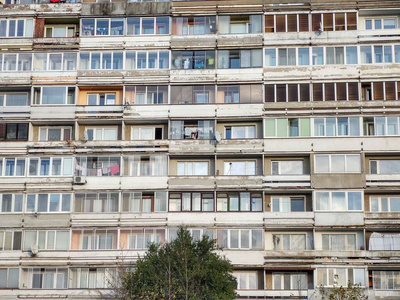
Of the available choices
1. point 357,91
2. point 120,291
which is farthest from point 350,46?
point 120,291

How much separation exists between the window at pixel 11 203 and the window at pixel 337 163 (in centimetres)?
2426

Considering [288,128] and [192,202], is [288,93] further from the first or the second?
[192,202]

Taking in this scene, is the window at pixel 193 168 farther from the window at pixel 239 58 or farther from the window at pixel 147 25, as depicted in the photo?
the window at pixel 147 25

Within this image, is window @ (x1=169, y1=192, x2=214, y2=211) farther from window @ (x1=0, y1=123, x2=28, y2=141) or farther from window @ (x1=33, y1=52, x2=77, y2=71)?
window @ (x1=33, y1=52, x2=77, y2=71)

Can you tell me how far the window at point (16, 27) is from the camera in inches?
2763

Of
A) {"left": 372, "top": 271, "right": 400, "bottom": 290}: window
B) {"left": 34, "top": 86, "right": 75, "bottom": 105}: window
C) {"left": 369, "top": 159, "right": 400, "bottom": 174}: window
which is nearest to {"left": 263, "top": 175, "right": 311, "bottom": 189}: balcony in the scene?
{"left": 369, "top": 159, "right": 400, "bottom": 174}: window

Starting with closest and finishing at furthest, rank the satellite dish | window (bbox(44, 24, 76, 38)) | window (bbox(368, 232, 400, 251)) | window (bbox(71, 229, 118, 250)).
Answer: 1. window (bbox(368, 232, 400, 251))
2. window (bbox(71, 229, 118, 250))
3. the satellite dish
4. window (bbox(44, 24, 76, 38))

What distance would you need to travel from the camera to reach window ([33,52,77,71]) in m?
69.4

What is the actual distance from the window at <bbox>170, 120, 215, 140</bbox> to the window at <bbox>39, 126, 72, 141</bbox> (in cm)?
902

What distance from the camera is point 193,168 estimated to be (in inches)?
2667

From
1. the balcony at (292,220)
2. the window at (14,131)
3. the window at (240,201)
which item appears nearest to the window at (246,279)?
the balcony at (292,220)

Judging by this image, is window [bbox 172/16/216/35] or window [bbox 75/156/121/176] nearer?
window [bbox 75/156/121/176]

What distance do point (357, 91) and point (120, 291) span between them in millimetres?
24808

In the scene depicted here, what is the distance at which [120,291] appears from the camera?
2370 inches
